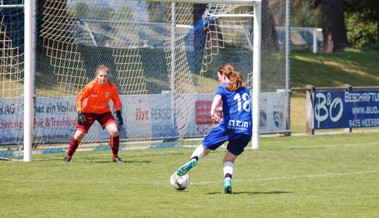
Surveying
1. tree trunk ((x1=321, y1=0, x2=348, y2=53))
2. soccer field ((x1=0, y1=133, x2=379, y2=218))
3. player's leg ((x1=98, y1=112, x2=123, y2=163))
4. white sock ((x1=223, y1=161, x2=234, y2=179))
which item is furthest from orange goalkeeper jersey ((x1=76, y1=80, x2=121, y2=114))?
tree trunk ((x1=321, y1=0, x2=348, y2=53))

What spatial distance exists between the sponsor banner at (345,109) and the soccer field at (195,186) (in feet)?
18.6

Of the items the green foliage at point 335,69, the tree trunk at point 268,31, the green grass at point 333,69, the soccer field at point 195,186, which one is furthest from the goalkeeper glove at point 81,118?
the green foliage at point 335,69

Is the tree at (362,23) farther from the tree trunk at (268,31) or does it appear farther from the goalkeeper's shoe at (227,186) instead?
the goalkeeper's shoe at (227,186)

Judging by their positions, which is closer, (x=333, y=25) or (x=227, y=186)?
(x=227, y=186)

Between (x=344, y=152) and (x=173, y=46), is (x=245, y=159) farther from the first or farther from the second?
(x=173, y=46)

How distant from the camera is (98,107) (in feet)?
54.2

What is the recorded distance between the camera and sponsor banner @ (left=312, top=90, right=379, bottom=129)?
84.0 ft

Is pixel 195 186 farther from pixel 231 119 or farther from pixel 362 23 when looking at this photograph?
pixel 362 23

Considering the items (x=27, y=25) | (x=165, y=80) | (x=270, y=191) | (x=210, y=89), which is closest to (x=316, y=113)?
(x=210, y=89)

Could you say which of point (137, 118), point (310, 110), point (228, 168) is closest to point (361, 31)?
point (310, 110)

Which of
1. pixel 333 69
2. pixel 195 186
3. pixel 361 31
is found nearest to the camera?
pixel 195 186

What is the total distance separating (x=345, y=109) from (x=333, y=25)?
15.7 m

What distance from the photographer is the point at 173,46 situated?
874 inches

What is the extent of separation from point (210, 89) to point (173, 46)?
3887 millimetres
